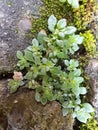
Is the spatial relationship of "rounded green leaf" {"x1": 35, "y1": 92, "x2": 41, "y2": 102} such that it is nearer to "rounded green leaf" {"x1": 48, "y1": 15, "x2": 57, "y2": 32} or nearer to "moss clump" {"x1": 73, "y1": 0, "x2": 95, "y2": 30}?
"rounded green leaf" {"x1": 48, "y1": 15, "x2": 57, "y2": 32}

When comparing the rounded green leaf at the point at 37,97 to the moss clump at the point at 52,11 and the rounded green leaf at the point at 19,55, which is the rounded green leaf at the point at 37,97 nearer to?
the rounded green leaf at the point at 19,55

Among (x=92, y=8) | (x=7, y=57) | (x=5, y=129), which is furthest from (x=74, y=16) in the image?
(x=5, y=129)

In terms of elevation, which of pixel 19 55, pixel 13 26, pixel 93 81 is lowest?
pixel 93 81

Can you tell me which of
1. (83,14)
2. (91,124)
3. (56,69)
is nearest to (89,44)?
(83,14)

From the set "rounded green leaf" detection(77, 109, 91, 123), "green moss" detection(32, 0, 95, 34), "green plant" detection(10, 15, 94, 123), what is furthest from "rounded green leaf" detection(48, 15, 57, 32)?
"rounded green leaf" detection(77, 109, 91, 123)

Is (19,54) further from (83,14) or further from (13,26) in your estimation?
(83,14)

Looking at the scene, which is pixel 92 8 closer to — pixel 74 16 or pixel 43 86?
pixel 74 16
